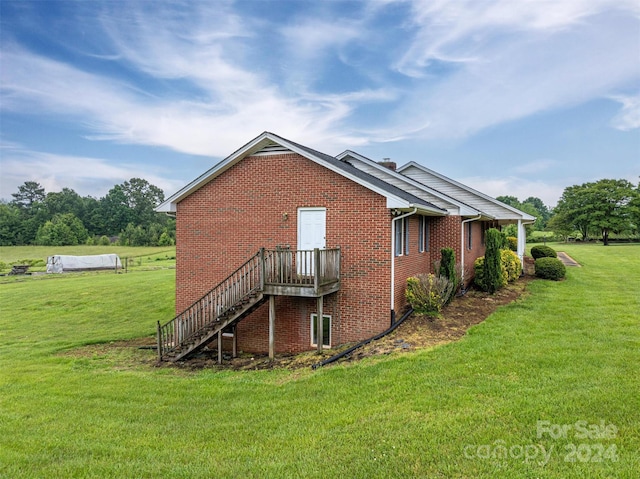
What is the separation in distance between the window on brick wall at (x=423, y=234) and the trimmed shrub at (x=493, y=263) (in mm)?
2427

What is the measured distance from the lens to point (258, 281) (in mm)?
11070

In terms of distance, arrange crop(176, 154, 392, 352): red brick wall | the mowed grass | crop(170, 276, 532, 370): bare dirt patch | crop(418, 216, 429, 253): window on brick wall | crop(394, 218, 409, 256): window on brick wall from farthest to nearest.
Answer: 1. crop(418, 216, 429, 253): window on brick wall
2. crop(394, 218, 409, 256): window on brick wall
3. crop(176, 154, 392, 352): red brick wall
4. crop(170, 276, 532, 370): bare dirt patch
5. the mowed grass

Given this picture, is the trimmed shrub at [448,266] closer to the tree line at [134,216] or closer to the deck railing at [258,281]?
the deck railing at [258,281]

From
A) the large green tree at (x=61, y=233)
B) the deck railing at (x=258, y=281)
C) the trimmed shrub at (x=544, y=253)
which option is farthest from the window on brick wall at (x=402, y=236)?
the large green tree at (x=61, y=233)

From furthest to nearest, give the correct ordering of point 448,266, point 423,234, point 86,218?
1. point 86,218
2. point 423,234
3. point 448,266

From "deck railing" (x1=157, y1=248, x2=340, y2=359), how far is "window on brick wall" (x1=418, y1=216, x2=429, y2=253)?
4.04 meters

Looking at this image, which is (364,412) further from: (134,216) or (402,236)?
(134,216)

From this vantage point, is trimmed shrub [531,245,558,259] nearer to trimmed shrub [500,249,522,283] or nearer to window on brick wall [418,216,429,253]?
trimmed shrub [500,249,522,283]

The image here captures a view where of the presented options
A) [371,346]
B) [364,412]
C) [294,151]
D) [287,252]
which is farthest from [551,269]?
[364,412]

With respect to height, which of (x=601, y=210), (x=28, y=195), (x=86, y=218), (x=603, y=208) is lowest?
(x=601, y=210)

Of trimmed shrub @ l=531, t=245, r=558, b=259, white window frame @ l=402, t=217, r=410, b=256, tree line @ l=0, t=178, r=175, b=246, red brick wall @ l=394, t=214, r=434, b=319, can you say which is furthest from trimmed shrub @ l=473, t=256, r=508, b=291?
tree line @ l=0, t=178, r=175, b=246

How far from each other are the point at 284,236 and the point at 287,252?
1.49 metres

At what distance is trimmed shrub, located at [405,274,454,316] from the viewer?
11.5 metres

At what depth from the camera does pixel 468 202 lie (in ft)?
60.5
